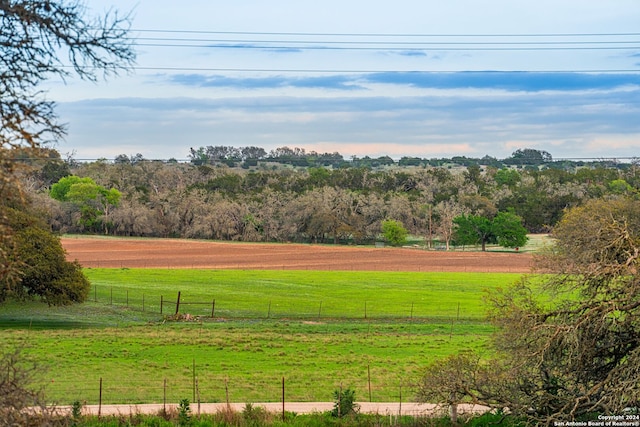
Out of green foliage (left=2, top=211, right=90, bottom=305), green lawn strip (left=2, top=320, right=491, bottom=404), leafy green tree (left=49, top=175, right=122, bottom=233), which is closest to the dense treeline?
leafy green tree (left=49, top=175, right=122, bottom=233)

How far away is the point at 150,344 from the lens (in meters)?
42.4

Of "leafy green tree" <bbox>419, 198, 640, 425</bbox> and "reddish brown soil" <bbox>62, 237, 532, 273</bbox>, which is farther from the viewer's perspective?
"reddish brown soil" <bbox>62, 237, 532, 273</bbox>

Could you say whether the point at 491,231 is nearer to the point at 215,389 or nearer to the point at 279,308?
the point at 279,308

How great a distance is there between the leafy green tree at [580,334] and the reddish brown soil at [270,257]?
233 feet

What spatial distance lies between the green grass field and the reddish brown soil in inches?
598

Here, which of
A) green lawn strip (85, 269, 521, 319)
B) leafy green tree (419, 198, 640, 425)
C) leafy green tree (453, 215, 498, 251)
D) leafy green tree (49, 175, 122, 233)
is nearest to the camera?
leafy green tree (419, 198, 640, 425)

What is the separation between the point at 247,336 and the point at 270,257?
61055 millimetres

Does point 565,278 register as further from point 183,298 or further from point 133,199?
point 133,199

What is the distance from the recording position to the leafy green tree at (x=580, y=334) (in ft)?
52.9

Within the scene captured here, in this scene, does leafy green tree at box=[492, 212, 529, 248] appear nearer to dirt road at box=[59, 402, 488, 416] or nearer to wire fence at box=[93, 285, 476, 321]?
wire fence at box=[93, 285, 476, 321]

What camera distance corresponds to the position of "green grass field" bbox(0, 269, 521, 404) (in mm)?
32156

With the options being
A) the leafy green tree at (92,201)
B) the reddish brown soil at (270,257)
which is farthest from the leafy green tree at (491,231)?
the leafy green tree at (92,201)

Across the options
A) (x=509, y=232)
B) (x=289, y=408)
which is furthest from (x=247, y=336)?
(x=509, y=232)

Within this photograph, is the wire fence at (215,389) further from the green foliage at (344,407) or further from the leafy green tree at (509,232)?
the leafy green tree at (509,232)
